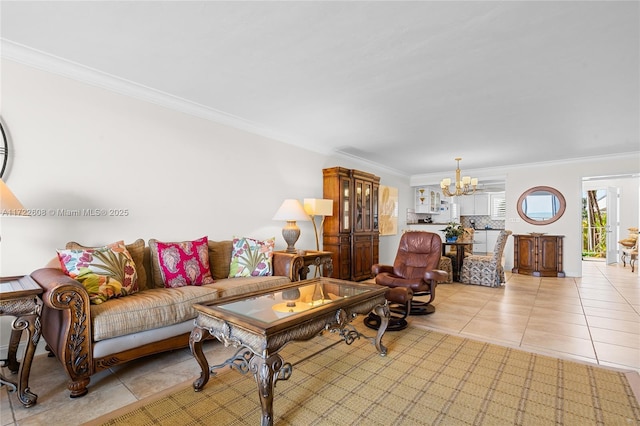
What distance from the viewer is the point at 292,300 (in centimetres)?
221

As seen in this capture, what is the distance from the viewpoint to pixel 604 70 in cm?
267

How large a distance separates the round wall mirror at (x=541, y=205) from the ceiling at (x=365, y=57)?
2.68 metres

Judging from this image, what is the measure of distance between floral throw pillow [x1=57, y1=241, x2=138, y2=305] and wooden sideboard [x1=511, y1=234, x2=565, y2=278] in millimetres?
7105

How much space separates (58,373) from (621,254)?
11.7 meters

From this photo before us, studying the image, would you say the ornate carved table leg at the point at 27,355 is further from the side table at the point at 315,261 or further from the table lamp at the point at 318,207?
the table lamp at the point at 318,207

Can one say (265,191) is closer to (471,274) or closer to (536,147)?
(471,274)

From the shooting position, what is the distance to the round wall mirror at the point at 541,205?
6477 mm

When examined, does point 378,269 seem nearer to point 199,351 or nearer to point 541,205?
point 199,351

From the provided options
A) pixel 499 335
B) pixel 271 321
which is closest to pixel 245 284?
pixel 271 321

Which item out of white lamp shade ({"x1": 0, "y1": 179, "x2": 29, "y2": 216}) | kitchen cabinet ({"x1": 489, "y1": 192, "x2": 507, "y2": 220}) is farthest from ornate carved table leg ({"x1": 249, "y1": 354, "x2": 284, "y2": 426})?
kitchen cabinet ({"x1": 489, "y1": 192, "x2": 507, "y2": 220})

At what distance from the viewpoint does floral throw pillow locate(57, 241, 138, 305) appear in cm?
224

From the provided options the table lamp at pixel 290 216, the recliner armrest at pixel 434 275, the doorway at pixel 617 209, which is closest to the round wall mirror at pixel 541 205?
the doorway at pixel 617 209

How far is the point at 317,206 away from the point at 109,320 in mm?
2971

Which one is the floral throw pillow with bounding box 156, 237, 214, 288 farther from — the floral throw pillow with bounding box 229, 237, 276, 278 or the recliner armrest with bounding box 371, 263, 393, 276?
the recliner armrest with bounding box 371, 263, 393, 276
